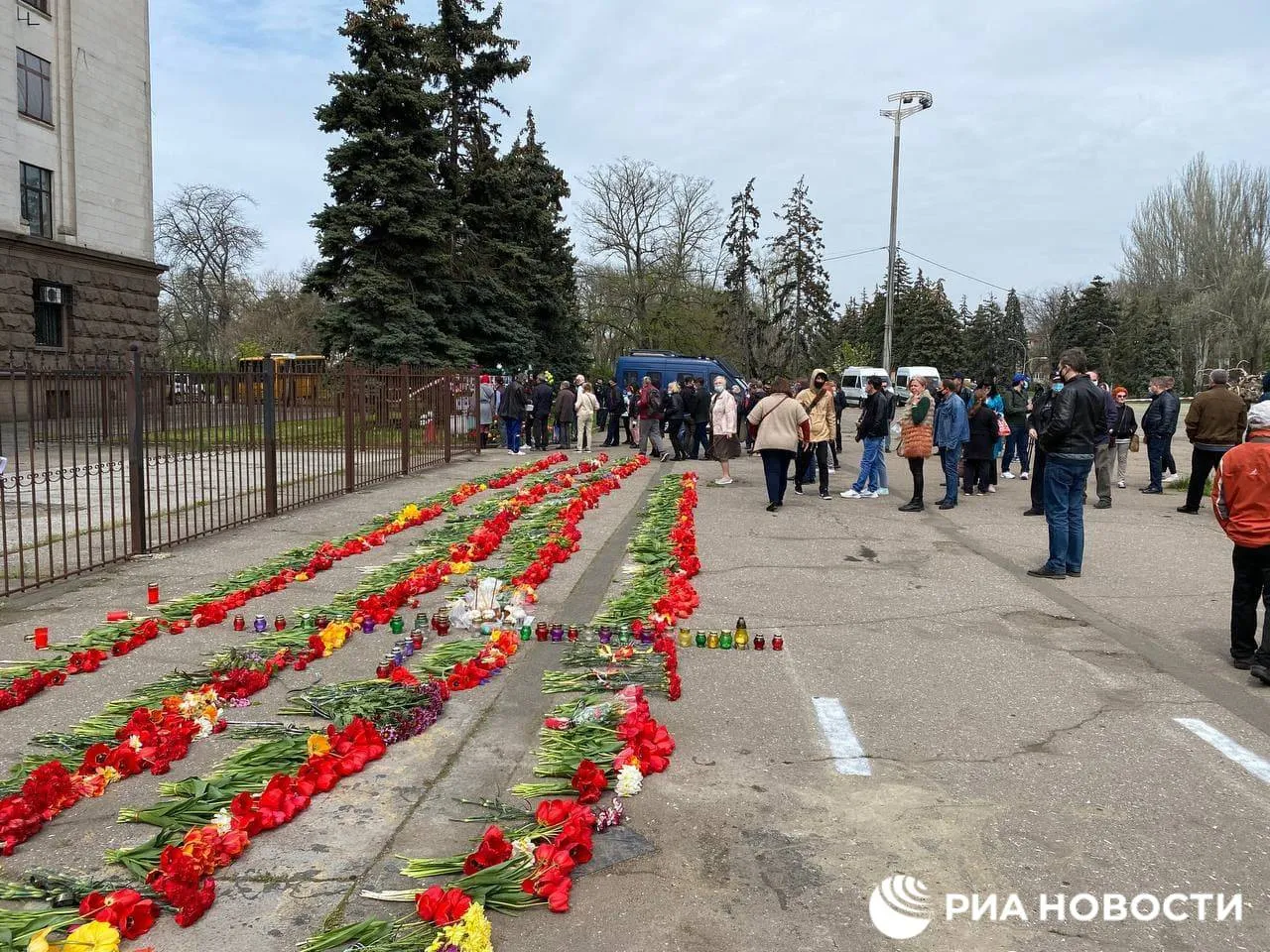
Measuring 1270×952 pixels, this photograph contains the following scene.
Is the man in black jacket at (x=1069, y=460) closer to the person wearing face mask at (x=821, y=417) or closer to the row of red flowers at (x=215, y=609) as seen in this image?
the person wearing face mask at (x=821, y=417)

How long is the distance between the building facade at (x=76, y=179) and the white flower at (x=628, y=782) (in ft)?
90.9

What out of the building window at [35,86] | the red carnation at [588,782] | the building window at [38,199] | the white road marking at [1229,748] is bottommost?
the white road marking at [1229,748]

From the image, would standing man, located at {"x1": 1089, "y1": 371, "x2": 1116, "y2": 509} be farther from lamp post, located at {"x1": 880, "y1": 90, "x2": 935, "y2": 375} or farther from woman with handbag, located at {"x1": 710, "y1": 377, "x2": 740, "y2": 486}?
lamp post, located at {"x1": 880, "y1": 90, "x2": 935, "y2": 375}

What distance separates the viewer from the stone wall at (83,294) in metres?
26.5

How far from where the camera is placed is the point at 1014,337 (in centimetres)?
8594

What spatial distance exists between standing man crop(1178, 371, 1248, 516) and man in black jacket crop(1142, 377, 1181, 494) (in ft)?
4.81

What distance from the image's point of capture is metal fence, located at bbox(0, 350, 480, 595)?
28.0 ft

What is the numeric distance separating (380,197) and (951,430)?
20.4 m

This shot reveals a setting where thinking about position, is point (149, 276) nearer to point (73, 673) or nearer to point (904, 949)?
point (73, 673)

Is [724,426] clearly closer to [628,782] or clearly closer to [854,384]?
[628,782]

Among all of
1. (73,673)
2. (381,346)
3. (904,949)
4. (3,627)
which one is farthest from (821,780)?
(381,346)

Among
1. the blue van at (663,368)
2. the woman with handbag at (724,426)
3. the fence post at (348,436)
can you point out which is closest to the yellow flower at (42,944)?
the fence post at (348,436)

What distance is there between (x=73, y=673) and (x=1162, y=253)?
3074 inches

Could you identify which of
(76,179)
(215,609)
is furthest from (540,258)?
(215,609)
